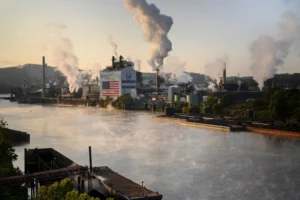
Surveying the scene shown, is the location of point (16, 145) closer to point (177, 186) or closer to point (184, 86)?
point (177, 186)

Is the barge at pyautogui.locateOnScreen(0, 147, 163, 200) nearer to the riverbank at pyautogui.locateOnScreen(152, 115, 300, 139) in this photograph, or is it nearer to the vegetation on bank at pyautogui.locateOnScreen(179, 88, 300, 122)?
the riverbank at pyautogui.locateOnScreen(152, 115, 300, 139)

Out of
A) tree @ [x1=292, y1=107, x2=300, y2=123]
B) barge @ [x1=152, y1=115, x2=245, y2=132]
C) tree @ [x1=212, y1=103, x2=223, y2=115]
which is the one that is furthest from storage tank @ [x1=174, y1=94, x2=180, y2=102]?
tree @ [x1=292, y1=107, x2=300, y2=123]

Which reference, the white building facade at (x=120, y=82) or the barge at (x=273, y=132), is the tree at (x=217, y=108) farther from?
the white building facade at (x=120, y=82)

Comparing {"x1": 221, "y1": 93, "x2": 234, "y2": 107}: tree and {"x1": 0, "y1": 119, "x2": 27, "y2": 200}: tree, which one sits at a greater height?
{"x1": 221, "y1": 93, "x2": 234, "y2": 107}: tree

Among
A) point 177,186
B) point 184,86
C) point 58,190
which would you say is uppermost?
point 184,86

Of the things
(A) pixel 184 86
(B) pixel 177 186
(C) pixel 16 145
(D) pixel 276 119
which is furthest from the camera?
(A) pixel 184 86

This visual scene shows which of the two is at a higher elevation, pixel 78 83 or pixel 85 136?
pixel 78 83

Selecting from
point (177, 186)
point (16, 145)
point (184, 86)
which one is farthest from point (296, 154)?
point (184, 86)
